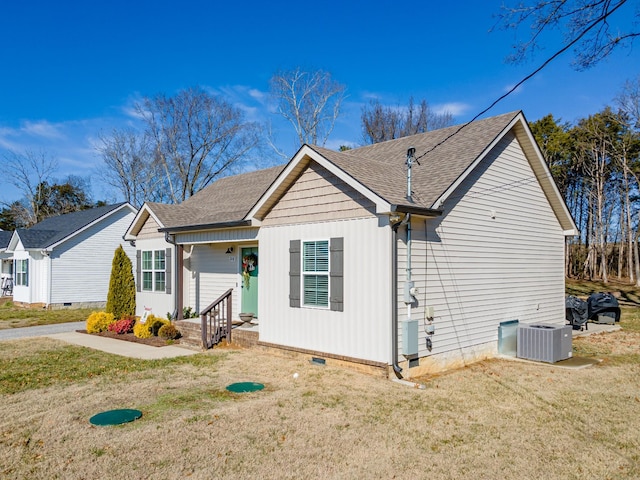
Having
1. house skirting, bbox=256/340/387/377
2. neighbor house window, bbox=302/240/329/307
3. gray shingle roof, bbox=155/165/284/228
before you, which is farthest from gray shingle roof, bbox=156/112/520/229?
house skirting, bbox=256/340/387/377

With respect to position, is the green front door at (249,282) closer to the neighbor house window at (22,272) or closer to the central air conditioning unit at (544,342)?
the central air conditioning unit at (544,342)

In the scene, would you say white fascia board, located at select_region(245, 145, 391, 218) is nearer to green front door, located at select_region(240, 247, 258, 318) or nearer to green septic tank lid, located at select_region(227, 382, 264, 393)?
green front door, located at select_region(240, 247, 258, 318)

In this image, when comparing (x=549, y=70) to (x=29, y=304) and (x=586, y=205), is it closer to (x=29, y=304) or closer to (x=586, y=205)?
(x=29, y=304)

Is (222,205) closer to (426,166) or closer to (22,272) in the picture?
(426,166)

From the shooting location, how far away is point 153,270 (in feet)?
49.4

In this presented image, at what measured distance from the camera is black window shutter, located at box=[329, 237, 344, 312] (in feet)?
29.6

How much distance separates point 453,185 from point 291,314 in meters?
4.24

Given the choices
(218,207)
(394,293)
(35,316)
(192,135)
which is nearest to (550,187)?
(394,293)

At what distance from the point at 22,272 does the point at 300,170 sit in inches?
782

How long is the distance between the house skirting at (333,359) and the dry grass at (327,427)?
0.21 metres

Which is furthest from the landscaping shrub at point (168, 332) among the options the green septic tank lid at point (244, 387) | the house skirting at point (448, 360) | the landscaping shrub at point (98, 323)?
the house skirting at point (448, 360)

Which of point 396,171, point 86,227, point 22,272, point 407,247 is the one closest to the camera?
point 407,247

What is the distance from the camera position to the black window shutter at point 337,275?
29.6 feet

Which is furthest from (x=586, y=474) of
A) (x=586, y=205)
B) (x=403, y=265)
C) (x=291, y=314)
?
(x=586, y=205)
